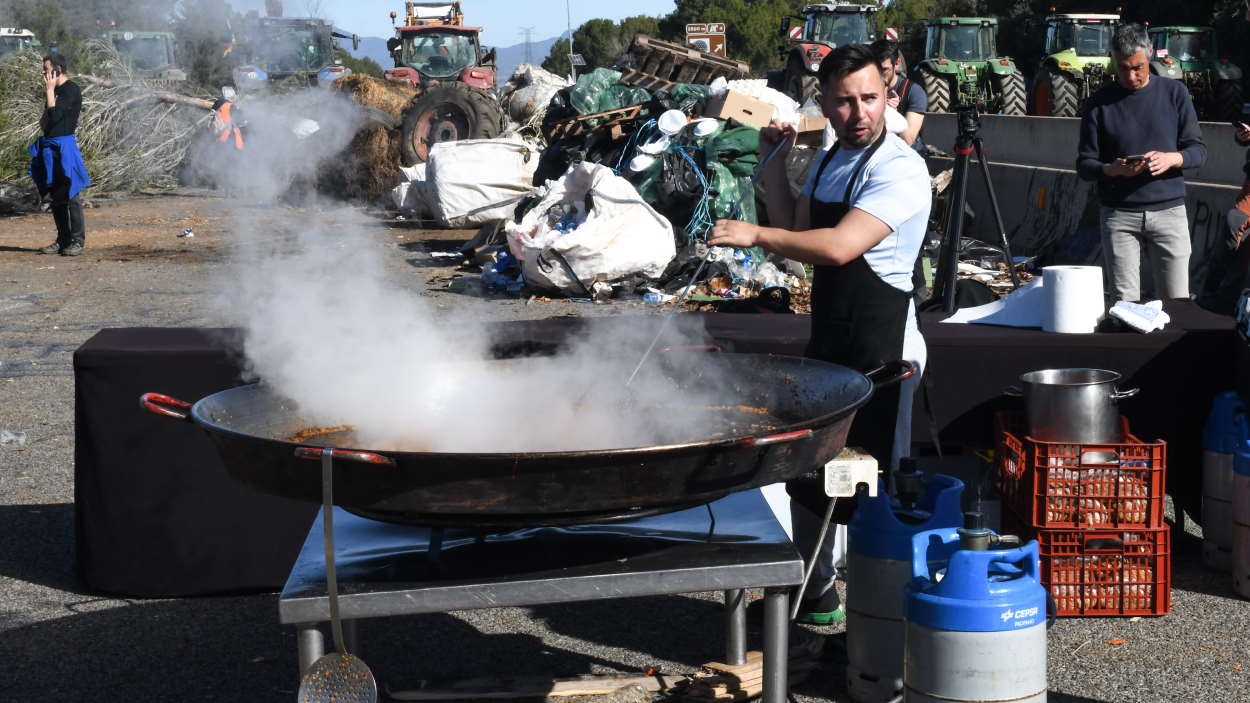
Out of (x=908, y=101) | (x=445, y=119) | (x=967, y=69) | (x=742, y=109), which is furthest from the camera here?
(x=967, y=69)

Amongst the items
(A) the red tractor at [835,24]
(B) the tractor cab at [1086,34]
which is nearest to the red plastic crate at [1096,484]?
(A) the red tractor at [835,24]

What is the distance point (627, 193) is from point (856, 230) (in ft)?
21.1

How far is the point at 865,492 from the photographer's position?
2.97 m

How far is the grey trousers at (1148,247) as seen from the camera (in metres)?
5.16

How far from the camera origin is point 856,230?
2793 millimetres

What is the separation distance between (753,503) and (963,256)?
816 cm

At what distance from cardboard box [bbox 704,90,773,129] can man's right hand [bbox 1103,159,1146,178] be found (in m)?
5.35

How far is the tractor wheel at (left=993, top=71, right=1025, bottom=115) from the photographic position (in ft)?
61.5

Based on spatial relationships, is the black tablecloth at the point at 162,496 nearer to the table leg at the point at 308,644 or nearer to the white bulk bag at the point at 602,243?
the table leg at the point at 308,644

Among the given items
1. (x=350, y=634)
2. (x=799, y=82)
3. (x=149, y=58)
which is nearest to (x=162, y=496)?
(x=350, y=634)

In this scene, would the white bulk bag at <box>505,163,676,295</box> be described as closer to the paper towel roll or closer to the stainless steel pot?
the paper towel roll

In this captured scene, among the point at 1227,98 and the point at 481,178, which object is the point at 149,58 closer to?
the point at 481,178

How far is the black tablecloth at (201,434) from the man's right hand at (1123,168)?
1.26 m

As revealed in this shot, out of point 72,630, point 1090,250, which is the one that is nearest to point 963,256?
point 1090,250
